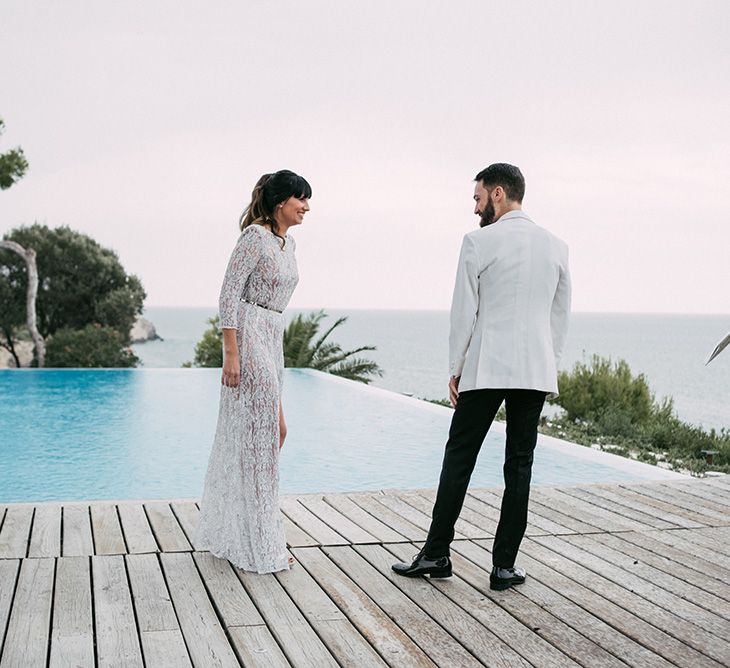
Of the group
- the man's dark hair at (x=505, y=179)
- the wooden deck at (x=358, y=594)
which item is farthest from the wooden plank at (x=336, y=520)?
the man's dark hair at (x=505, y=179)

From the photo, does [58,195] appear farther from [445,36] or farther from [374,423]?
[374,423]

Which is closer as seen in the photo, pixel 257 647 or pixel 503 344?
pixel 257 647

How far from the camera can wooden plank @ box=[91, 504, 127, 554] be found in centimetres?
389

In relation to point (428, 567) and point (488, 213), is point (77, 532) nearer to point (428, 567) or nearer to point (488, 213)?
point (428, 567)

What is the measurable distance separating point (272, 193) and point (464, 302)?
0.91m

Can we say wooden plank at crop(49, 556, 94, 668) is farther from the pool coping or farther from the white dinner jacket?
the pool coping

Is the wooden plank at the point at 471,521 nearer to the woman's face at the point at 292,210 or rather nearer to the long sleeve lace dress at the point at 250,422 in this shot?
the long sleeve lace dress at the point at 250,422

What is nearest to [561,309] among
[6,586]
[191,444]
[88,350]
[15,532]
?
[6,586]

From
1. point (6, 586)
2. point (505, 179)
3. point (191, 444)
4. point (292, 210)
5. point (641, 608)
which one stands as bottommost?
point (191, 444)

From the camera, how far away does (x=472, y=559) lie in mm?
3895

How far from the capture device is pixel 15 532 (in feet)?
13.4

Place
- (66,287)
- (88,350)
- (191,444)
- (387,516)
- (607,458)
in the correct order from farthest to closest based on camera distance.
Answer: (66,287) → (88,350) → (191,444) → (607,458) → (387,516)

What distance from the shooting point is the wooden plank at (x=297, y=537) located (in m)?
4.06

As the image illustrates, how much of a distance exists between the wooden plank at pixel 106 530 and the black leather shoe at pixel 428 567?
1.16 m
